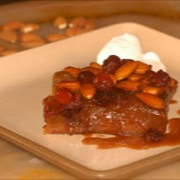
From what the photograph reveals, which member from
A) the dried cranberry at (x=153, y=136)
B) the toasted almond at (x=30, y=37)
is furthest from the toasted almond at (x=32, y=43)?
the dried cranberry at (x=153, y=136)

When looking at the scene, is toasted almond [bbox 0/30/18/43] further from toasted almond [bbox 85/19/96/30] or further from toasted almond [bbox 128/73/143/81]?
toasted almond [bbox 128/73/143/81]

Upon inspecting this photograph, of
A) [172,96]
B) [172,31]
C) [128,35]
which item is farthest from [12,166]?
[172,31]

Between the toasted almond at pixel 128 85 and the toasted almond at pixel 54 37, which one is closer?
the toasted almond at pixel 128 85

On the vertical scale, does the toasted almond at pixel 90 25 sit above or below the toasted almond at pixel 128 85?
above

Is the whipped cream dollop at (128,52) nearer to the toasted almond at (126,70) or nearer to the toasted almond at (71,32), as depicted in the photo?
the toasted almond at (126,70)

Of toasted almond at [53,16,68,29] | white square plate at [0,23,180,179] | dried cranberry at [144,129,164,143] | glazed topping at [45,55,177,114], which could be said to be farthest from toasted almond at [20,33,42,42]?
dried cranberry at [144,129,164,143]
